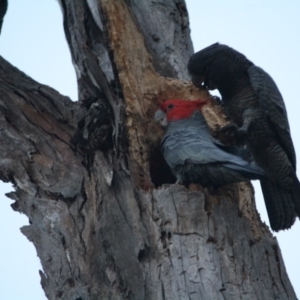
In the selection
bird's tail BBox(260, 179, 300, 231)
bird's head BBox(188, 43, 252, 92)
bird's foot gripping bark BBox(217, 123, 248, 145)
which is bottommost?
bird's tail BBox(260, 179, 300, 231)

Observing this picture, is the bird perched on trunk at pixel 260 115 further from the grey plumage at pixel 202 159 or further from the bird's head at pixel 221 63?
the grey plumage at pixel 202 159

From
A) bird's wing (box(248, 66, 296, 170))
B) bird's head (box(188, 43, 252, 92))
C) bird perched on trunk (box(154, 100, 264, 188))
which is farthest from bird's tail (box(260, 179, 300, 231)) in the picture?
bird's head (box(188, 43, 252, 92))

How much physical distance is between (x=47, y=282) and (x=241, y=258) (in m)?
1.18

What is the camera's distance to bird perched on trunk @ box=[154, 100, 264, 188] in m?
3.71

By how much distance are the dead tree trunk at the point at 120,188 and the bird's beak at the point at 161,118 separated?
6cm

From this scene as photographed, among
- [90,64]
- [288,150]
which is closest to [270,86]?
[288,150]

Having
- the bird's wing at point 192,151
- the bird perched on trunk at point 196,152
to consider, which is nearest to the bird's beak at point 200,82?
the bird perched on trunk at point 196,152

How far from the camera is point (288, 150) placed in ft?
15.9

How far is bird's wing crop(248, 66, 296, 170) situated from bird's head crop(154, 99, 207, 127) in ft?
2.25

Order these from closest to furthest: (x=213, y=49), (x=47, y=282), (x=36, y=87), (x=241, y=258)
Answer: (x=241, y=258), (x=47, y=282), (x=36, y=87), (x=213, y=49)

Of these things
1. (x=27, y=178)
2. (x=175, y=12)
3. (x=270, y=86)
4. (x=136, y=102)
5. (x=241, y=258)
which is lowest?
(x=241, y=258)

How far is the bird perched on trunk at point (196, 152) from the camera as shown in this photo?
3.71 metres

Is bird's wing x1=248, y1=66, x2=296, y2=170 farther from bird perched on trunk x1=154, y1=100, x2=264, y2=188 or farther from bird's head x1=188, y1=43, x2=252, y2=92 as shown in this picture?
bird perched on trunk x1=154, y1=100, x2=264, y2=188

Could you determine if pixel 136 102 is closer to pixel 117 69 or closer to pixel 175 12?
pixel 117 69
